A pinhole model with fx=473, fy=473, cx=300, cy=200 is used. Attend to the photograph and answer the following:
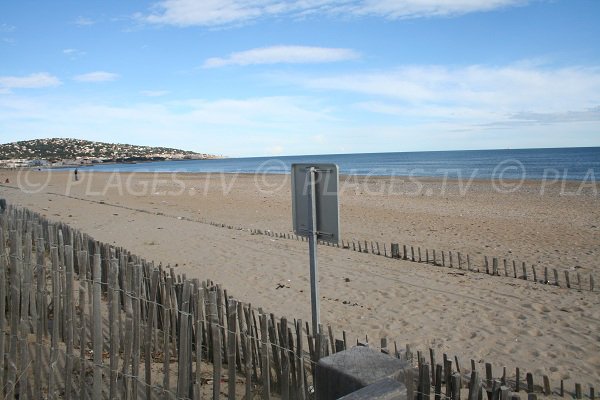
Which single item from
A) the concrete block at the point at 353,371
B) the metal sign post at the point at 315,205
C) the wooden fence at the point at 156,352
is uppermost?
the metal sign post at the point at 315,205

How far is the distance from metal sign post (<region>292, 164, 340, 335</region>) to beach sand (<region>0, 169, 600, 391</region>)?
2.29 meters

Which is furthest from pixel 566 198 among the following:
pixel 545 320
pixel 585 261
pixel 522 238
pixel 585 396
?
pixel 585 396

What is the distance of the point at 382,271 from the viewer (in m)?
8.76

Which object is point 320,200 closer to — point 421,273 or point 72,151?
point 421,273

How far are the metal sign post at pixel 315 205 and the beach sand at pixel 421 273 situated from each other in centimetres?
229

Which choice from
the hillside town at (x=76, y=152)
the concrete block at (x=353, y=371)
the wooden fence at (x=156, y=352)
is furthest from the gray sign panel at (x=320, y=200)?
the hillside town at (x=76, y=152)

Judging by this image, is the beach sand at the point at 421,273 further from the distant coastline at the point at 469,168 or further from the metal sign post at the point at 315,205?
the distant coastline at the point at 469,168

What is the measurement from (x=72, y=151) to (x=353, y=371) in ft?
496

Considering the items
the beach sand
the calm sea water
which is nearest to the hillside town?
the calm sea water

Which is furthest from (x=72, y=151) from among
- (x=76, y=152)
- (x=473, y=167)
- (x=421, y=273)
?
(x=421, y=273)

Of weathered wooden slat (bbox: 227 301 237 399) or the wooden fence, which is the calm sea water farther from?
weathered wooden slat (bbox: 227 301 237 399)

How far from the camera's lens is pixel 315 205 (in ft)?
12.7

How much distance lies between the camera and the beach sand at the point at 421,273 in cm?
561

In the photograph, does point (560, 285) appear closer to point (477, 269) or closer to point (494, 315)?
point (477, 269)
